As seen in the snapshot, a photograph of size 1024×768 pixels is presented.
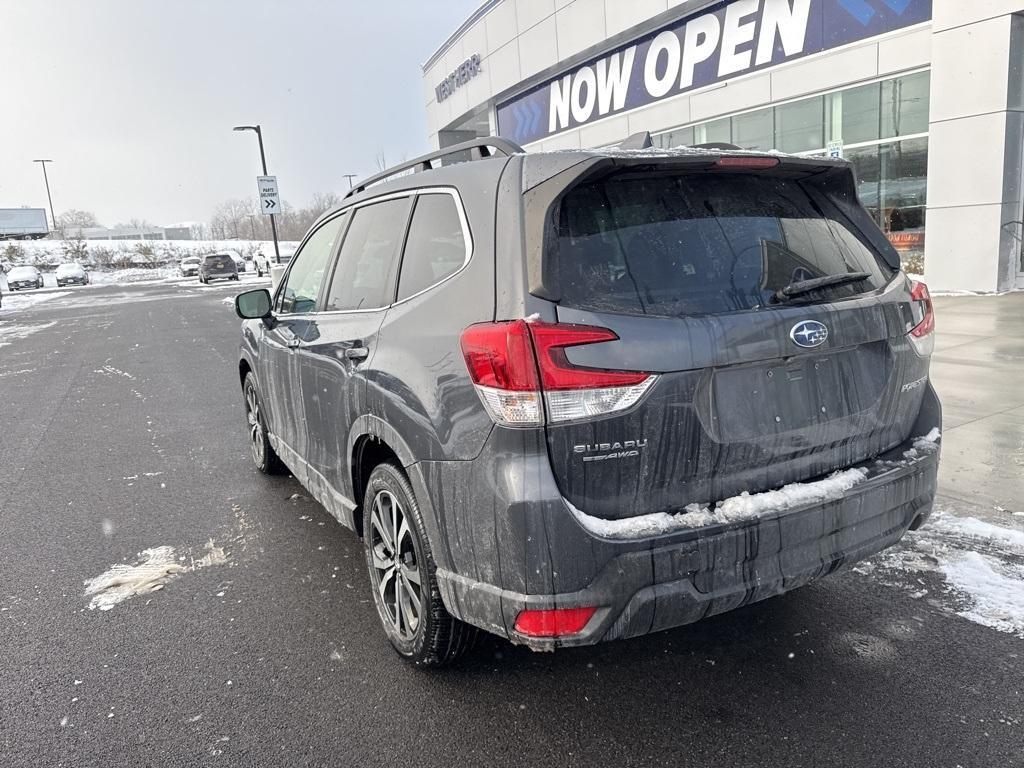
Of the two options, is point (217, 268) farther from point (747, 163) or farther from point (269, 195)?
point (747, 163)

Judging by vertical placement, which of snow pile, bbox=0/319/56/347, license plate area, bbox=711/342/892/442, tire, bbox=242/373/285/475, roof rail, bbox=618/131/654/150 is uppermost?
roof rail, bbox=618/131/654/150

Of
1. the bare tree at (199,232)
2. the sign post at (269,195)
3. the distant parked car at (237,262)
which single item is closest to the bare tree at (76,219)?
the bare tree at (199,232)

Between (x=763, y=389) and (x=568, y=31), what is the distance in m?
19.2

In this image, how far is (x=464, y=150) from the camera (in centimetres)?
309

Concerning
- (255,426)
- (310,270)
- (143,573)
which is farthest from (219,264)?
(143,573)

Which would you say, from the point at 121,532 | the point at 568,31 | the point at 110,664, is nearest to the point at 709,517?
the point at 110,664

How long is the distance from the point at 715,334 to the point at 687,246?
0.35 m

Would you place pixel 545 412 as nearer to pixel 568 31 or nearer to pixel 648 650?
pixel 648 650

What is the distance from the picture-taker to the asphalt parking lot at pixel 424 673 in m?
2.43

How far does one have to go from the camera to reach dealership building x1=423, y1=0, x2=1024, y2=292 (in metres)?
11.1

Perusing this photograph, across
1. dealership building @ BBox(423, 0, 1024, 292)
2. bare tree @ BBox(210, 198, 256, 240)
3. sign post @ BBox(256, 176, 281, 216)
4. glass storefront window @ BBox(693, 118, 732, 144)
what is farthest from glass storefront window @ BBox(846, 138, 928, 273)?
bare tree @ BBox(210, 198, 256, 240)

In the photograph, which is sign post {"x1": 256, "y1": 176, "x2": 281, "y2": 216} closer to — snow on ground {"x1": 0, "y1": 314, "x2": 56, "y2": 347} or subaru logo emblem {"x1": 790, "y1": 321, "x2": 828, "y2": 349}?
snow on ground {"x1": 0, "y1": 314, "x2": 56, "y2": 347}

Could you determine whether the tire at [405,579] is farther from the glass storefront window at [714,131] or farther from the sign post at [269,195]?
the sign post at [269,195]

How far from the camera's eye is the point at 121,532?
457cm
